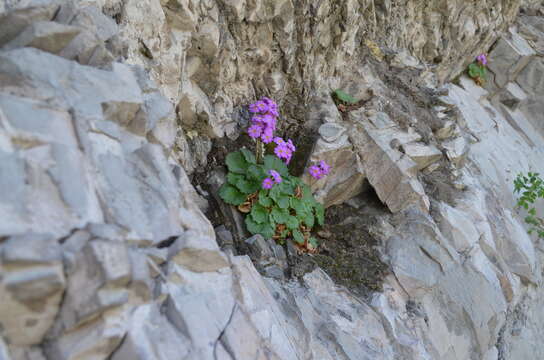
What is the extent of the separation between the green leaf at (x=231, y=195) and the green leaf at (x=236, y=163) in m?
0.16

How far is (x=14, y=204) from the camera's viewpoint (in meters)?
1.54

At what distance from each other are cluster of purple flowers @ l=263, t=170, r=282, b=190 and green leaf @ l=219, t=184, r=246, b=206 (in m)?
0.20

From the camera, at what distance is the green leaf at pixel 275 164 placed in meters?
3.57

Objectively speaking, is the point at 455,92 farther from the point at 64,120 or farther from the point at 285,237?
the point at 64,120

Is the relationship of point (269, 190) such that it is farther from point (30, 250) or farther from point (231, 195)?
point (30, 250)

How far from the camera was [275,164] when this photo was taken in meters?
3.61

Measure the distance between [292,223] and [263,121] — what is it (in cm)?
85

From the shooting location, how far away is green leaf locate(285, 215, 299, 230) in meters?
3.42

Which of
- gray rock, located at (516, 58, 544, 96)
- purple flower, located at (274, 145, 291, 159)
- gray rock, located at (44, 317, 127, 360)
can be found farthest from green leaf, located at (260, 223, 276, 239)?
gray rock, located at (516, 58, 544, 96)

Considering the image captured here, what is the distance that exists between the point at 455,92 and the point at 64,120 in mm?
6198

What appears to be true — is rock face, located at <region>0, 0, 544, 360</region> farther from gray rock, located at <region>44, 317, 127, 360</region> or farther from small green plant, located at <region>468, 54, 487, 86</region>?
small green plant, located at <region>468, 54, 487, 86</region>

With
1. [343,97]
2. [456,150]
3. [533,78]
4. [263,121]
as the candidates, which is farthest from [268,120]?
[533,78]

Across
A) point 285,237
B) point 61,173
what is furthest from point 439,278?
point 61,173

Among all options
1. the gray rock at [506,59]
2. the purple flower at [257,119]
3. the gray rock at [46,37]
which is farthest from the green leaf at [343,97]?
the gray rock at [506,59]
